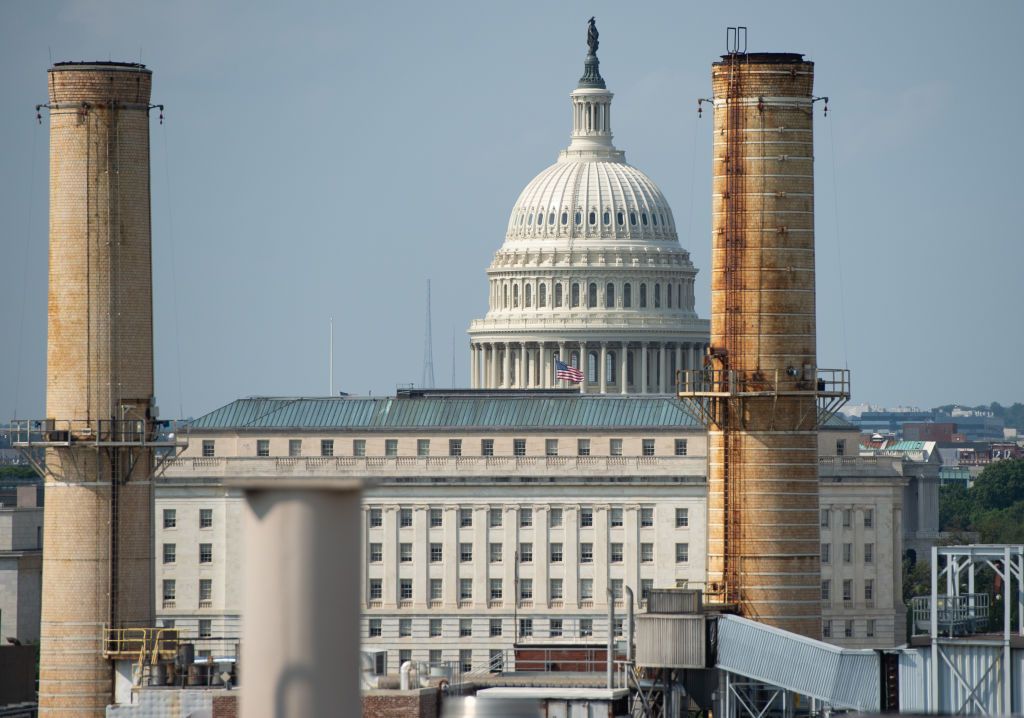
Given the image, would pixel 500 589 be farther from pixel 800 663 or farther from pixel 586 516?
pixel 800 663

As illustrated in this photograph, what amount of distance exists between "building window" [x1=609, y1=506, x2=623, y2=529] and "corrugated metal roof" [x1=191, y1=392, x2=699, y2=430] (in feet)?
21.9

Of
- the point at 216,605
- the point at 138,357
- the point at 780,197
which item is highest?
the point at 780,197

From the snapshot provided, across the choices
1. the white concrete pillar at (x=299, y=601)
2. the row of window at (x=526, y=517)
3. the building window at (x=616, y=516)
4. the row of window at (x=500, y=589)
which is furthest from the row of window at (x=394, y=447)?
the white concrete pillar at (x=299, y=601)

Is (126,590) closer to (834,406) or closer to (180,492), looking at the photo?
(834,406)

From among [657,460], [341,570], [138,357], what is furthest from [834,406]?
[657,460]

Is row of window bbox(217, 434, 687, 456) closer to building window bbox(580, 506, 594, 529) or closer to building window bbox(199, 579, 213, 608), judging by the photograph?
building window bbox(580, 506, 594, 529)

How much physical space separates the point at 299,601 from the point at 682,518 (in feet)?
563

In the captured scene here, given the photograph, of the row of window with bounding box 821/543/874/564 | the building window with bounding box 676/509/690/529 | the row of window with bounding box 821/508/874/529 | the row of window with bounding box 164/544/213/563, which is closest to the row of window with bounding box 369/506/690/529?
the building window with bounding box 676/509/690/529

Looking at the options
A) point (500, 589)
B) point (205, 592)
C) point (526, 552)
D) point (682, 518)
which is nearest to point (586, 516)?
point (526, 552)

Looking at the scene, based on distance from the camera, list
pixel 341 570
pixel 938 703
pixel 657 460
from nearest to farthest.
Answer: pixel 341 570 → pixel 938 703 → pixel 657 460

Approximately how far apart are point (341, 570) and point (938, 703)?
2531 inches

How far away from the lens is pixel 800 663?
273 feet

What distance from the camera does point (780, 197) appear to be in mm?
91125

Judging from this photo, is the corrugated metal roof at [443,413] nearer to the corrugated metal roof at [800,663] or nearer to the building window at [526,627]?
the building window at [526,627]
